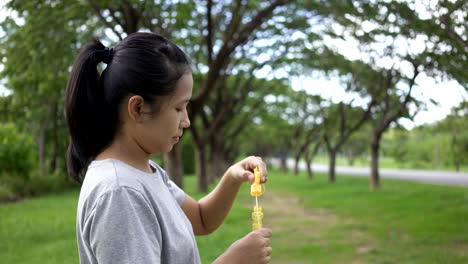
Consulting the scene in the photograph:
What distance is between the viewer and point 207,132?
49.9ft

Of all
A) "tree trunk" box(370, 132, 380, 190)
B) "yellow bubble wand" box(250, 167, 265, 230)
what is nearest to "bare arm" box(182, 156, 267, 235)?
"yellow bubble wand" box(250, 167, 265, 230)

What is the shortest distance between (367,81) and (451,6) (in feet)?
29.6

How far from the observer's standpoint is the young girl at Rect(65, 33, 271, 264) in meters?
1.29

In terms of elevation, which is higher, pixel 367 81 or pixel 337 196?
pixel 367 81

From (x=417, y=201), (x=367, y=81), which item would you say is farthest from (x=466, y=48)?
(x=367, y=81)

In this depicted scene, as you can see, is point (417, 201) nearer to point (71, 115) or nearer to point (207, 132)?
point (207, 132)

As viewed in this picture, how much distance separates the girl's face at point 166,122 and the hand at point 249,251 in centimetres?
36

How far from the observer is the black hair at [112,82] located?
4.50ft

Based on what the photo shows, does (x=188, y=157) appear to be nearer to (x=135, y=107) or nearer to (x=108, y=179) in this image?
(x=135, y=107)

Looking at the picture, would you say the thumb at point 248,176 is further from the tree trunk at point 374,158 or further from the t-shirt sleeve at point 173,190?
the tree trunk at point 374,158

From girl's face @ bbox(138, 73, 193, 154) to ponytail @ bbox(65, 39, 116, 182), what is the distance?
0.35 feet

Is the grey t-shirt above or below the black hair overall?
below

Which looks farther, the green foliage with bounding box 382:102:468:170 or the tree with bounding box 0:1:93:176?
the green foliage with bounding box 382:102:468:170

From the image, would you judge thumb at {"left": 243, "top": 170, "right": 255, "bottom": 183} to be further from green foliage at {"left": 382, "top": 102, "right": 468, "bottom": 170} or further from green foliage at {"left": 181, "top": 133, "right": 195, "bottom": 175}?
green foliage at {"left": 181, "top": 133, "right": 195, "bottom": 175}
